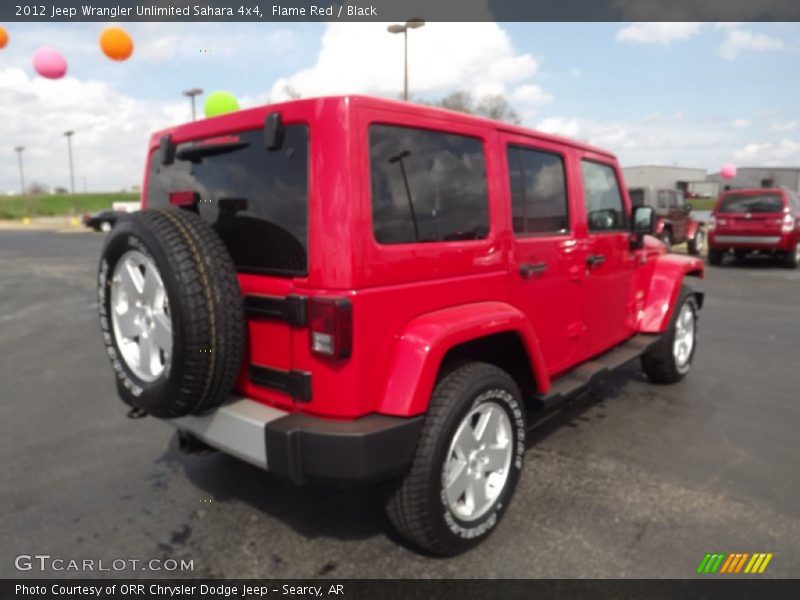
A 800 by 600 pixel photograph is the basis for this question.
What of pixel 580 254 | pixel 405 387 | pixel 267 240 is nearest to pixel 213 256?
pixel 267 240

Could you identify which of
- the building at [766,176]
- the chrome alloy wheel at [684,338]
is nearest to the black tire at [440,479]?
the chrome alloy wheel at [684,338]

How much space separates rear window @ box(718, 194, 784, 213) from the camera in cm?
1286

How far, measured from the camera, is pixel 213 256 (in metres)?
2.40

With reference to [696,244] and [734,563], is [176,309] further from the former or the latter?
[696,244]

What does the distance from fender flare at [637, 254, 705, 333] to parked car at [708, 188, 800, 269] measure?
9782 millimetres

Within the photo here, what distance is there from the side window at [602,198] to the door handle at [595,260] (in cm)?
19

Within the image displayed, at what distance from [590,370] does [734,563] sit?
1.41 meters

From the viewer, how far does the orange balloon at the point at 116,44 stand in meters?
7.15

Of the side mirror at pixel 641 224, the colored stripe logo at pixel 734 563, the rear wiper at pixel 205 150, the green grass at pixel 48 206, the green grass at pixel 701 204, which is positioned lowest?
the colored stripe logo at pixel 734 563

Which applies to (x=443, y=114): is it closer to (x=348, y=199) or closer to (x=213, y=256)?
(x=348, y=199)

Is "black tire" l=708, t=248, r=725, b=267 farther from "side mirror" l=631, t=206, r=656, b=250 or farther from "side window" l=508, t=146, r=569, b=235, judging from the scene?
"side window" l=508, t=146, r=569, b=235

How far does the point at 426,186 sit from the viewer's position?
262 centimetres

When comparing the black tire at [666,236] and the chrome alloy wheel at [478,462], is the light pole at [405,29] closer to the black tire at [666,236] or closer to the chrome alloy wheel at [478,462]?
the black tire at [666,236]

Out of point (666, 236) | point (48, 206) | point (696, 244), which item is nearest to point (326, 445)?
point (666, 236)
